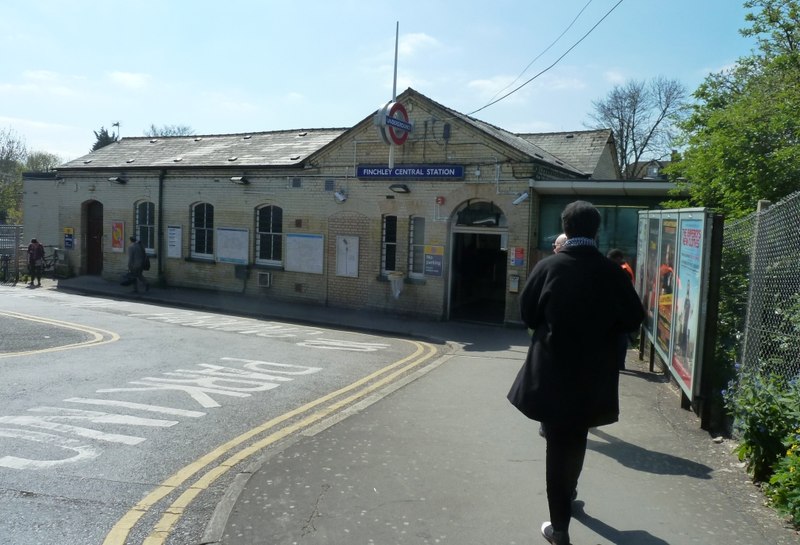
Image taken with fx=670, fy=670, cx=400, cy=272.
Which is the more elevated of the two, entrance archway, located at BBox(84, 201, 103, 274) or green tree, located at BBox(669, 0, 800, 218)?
green tree, located at BBox(669, 0, 800, 218)

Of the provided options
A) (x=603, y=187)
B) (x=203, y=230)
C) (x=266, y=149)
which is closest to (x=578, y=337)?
(x=603, y=187)

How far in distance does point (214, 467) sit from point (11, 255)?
75.1 ft

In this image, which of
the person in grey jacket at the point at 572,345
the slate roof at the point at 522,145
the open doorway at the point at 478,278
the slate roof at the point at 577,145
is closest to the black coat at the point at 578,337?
the person in grey jacket at the point at 572,345

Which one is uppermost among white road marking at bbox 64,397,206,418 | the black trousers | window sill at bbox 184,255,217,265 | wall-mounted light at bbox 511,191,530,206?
wall-mounted light at bbox 511,191,530,206

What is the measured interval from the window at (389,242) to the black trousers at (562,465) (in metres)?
13.3

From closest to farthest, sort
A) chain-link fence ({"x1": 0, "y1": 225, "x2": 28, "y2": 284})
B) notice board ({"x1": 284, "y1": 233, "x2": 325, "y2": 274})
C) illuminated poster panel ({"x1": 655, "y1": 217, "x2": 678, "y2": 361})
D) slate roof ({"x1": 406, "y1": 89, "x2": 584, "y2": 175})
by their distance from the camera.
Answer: illuminated poster panel ({"x1": 655, "y1": 217, "x2": 678, "y2": 361})
slate roof ({"x1": 406, "y1": 89, "x2": 584, "y2": 175})
notice board ({"x1": 284, "y1": 233, "x2": 325, "y2": 274})
chain-link fence ({"x1": 0, "y1": 225, "x2": 28, "y2": 284})

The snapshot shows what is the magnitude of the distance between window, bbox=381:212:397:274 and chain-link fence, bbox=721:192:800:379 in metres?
11.3

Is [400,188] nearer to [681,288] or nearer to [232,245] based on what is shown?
[232,245]

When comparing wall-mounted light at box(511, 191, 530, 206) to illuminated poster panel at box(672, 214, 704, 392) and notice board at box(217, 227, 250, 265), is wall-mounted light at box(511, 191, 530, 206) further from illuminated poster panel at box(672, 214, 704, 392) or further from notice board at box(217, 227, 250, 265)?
notice board at box(217, 227, 250, 265)

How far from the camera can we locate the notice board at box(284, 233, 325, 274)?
59.3 ft

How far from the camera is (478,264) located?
60.7ft

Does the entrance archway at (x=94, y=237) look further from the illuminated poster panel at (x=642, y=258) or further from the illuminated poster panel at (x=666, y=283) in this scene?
the illuminated poster panel at (x=666, y=283)

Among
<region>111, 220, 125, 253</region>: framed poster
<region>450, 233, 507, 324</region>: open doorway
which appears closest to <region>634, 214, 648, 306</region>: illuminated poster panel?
<region>450, 233, 507, 324</region>: open doorway

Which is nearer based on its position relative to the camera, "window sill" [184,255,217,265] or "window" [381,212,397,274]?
"window" [381,212,397,274]
